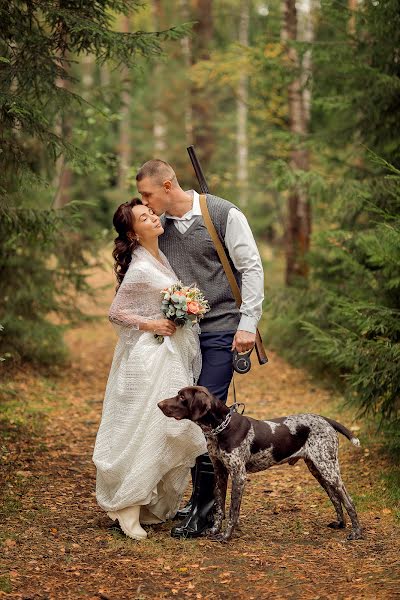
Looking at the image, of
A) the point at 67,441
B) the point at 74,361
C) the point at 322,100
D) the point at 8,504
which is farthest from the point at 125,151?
the point at 8,504

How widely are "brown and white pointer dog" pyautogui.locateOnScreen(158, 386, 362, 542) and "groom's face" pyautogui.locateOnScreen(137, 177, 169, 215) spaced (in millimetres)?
1306

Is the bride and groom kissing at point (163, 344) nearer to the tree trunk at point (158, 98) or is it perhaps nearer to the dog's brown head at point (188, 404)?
the dog's brown head at point (188, 404)

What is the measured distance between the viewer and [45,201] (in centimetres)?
1141

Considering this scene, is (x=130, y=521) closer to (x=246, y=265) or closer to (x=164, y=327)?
(x=164, y=327)

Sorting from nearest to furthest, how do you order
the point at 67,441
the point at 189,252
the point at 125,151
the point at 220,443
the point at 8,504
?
the point at 220,443, the point at 189,252, the point at 8,504, the point at 67,441, the point at 125,151

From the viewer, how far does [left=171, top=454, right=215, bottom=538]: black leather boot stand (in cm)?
545

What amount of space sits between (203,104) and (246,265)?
14.0 metres

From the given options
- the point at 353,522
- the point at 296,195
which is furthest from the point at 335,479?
the point at 296,195

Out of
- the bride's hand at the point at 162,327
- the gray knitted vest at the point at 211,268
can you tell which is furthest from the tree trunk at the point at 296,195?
the bride's hand at the point at 162,327

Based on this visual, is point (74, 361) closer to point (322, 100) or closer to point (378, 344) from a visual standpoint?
point (322, 100)

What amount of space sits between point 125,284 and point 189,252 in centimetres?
50

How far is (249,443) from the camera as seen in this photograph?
17.4ft

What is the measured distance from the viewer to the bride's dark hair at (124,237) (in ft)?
18.0

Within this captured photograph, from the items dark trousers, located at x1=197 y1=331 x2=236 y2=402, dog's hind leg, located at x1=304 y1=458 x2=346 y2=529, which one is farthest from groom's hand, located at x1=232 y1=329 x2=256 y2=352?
dog's hind leg, located at x1=304 y1=458 x2=346 y2=529
